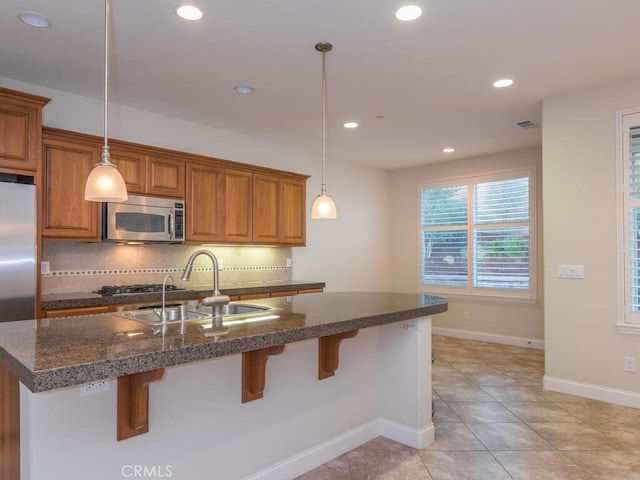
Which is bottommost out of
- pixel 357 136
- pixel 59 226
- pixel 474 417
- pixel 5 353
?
pixel 474 417

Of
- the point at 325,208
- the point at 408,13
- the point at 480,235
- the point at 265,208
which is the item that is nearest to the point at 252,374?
the point at 325,208

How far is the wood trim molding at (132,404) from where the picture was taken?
5.32 feet

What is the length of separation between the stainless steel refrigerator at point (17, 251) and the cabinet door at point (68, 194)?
0.34m

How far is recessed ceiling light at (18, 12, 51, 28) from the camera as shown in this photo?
8.00 feet

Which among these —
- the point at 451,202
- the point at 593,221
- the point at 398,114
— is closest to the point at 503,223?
the point at 451,202

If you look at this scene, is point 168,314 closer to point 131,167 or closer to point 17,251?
point 17,251

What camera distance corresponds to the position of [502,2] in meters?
2.36

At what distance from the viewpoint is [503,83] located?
11.4ft

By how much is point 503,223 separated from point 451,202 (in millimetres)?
868

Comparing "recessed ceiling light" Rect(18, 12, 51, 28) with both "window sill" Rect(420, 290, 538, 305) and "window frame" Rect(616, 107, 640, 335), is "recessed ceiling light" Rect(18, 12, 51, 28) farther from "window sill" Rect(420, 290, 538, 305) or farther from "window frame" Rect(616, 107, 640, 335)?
"window sill" Rect(420, 290, 538, 305)

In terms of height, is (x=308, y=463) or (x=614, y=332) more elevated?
(x=614, y=332)

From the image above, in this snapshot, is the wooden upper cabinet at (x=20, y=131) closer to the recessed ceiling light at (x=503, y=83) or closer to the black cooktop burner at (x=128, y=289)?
the black cooktop burner at (x=128, y=289)

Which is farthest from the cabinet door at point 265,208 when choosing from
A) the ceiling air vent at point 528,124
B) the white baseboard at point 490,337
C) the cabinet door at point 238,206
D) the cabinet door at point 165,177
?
the white baseboard at point 490,337

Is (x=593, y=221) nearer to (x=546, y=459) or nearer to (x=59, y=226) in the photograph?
(x=546, y=459)
